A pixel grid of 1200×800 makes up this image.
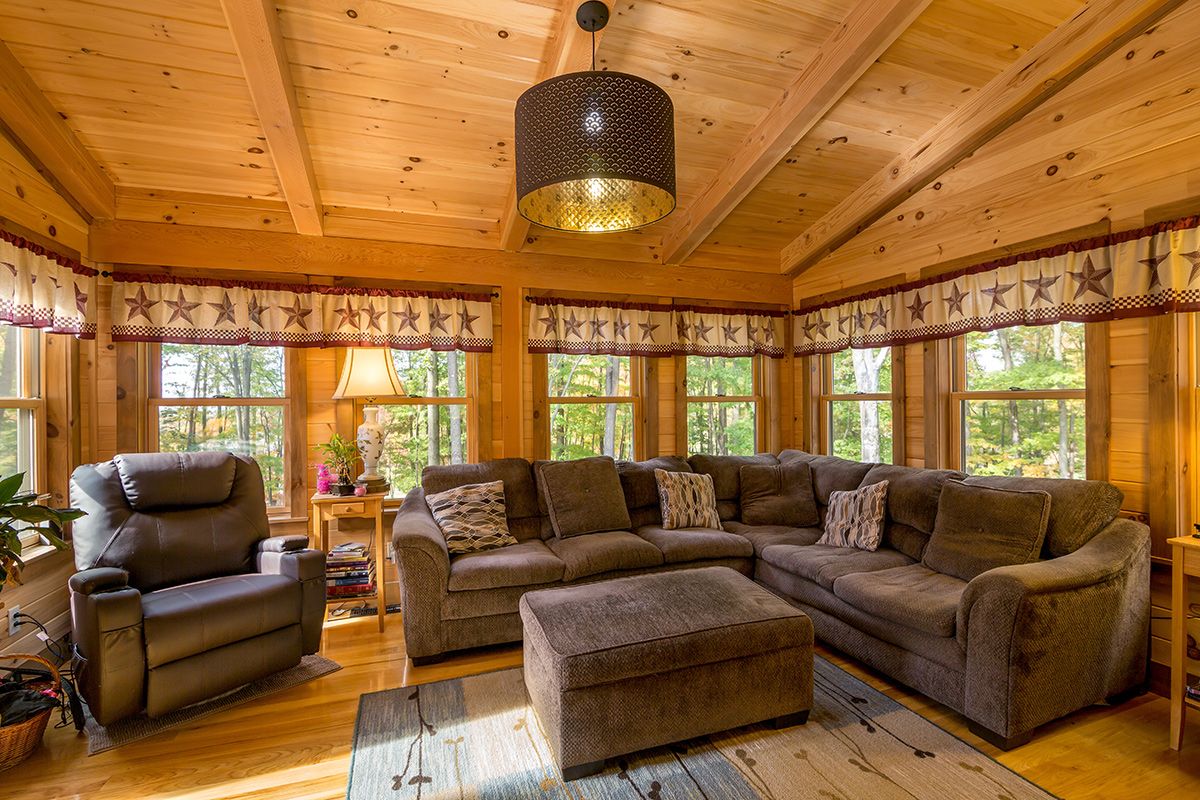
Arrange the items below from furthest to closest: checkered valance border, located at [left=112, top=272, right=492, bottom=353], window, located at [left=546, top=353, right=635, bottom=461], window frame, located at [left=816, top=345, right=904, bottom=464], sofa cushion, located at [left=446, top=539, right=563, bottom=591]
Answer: window, located at [left=546, top=353, right=635, bottom=461] < window frame, located at [left=816, top=345, right=904, bottom=464] < checkered valance border, located at [left=112, top=272, right=492, bottom=353] < sofa cushion, located at [left=446, top=539, right=563, bottom=591]

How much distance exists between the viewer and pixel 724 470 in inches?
160

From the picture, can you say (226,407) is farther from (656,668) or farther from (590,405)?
(656,668)

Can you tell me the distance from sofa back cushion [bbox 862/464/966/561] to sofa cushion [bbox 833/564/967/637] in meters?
0.21

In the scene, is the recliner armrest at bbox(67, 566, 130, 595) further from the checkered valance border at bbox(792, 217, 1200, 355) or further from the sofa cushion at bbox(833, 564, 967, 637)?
the checkered valance border at bbox(792, 217, 1200, 355)

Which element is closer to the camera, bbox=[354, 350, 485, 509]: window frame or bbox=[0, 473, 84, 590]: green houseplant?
bbox=[0, 473, 84, 590]: green houseplant

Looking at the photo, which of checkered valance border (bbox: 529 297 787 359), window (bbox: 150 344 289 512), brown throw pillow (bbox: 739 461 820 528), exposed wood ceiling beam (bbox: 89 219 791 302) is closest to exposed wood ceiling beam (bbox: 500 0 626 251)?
exposed wood ceiling beam (bbox: 89 219 791 302)

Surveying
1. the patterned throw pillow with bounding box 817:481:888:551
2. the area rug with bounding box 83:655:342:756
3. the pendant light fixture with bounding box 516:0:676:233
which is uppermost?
the pendant light fixture with bounding box 516:0:676:233

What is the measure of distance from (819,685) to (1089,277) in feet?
7.67

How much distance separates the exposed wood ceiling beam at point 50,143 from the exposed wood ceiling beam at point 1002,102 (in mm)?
4378

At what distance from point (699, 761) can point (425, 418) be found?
2.72 meters

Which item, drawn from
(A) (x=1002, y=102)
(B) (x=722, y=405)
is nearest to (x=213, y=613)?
(B) (x=722, y=405)

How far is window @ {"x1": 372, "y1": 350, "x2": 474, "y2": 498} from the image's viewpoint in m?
3.88

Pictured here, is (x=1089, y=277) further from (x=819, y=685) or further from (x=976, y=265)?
(x=819, y=685)

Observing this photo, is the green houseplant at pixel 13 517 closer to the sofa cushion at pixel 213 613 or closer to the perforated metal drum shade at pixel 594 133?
the sofa cushion at pixel 213 613
